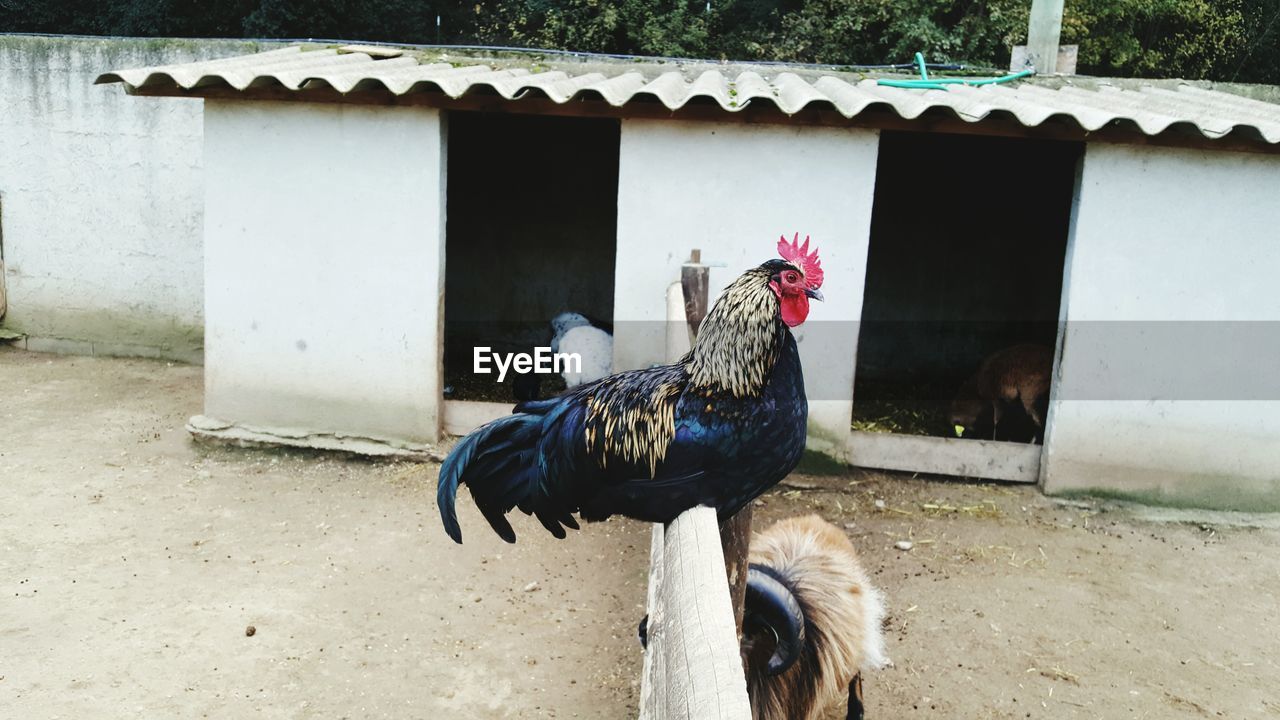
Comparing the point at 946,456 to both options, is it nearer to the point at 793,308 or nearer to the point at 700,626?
the point at 793,308

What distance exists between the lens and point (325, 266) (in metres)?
6.91

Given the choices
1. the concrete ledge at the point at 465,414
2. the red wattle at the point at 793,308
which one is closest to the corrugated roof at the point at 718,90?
the concrete ledge at the point at 465,414

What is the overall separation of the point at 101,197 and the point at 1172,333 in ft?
30.4

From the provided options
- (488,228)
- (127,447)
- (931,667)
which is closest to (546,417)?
(931,667)

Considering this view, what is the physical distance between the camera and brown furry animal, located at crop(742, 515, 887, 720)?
11.1 ft

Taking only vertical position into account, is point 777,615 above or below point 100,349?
above

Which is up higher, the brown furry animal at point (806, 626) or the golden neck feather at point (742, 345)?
the golden neck feather at point (742, 345)

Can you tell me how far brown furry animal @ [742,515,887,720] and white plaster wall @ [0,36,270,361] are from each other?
7.49 metres

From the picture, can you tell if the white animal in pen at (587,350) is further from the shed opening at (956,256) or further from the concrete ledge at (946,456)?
the shed opening at (956,256)

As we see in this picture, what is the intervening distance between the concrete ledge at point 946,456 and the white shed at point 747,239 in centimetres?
2

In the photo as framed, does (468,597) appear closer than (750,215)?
Yes

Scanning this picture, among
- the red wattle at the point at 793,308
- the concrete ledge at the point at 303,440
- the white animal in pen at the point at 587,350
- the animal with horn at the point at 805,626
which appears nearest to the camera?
the red wattle at the point at 793,308

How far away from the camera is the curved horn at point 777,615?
3289 millimetres

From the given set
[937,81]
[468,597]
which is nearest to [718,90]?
[937,81]
